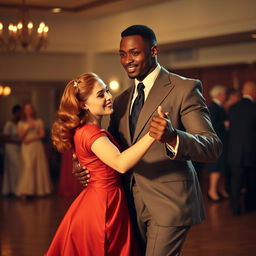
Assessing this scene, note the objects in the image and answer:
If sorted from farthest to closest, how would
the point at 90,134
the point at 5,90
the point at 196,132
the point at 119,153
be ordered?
the point at 5,90
the point at 90,134
the point at 119,153
the point at 196,132

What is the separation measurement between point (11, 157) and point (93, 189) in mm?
6662

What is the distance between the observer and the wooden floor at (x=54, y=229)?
546 centimetres

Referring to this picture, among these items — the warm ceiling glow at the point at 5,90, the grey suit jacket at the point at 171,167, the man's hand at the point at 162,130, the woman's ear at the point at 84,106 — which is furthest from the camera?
the warm ceiling glow at the point at 5,90

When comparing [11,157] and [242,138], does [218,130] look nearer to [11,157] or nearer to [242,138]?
[242,138]

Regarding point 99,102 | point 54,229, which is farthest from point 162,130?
point 54,229

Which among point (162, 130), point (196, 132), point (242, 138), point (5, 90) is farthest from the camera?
point (5, 90)

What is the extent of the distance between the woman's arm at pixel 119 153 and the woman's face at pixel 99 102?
0.17 m

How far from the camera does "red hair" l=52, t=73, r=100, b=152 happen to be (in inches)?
111

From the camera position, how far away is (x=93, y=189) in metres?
2.85

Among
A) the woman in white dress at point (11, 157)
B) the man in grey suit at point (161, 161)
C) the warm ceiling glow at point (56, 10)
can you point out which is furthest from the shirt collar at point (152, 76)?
the warm ceiling glow at point (56, 10)

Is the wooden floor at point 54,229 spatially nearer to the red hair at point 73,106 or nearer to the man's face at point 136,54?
the red hair at point 73,106

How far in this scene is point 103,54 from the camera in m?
10.7

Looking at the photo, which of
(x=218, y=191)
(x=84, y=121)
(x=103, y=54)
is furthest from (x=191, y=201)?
(x=103, y=54)

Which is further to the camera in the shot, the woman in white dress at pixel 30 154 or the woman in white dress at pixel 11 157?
the woman in white dress at pixel 11 157
